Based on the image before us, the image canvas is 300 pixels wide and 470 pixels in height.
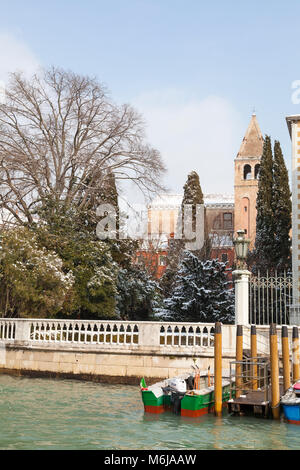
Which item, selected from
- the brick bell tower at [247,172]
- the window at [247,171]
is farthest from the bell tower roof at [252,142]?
the window at [247,171]

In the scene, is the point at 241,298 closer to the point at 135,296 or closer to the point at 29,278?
the point at 29,278

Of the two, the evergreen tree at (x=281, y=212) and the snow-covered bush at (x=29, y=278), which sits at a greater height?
the evergreen tree at (x=281, y=212)

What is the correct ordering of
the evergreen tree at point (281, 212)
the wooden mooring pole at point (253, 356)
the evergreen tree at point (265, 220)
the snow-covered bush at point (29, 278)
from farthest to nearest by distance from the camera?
the evergreen tree at point (265, 220) → the evergreen tree at point (281, 212) → the snow-covered bush at point (29, 278) → the wooden mooring pole at point (253, 356)

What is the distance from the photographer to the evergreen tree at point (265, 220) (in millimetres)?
31297

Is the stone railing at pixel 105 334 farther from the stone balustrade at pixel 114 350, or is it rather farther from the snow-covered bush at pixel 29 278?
the snow-covered bush at pixel 29 278

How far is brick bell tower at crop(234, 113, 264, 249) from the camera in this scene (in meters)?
55.2

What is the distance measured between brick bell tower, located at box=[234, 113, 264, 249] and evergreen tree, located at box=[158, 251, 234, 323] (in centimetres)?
2968

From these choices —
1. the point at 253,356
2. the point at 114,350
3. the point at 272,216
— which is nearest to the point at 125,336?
the point at 114,350

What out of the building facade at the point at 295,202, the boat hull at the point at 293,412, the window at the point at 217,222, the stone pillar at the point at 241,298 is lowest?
the boat hull at the point at 293,412

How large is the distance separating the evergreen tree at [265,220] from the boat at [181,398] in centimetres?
1907

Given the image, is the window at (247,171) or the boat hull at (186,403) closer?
the boat hull at (186,403)

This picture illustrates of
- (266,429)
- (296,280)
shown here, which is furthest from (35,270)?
(266,429)

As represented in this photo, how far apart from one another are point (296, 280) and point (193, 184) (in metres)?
23.4
